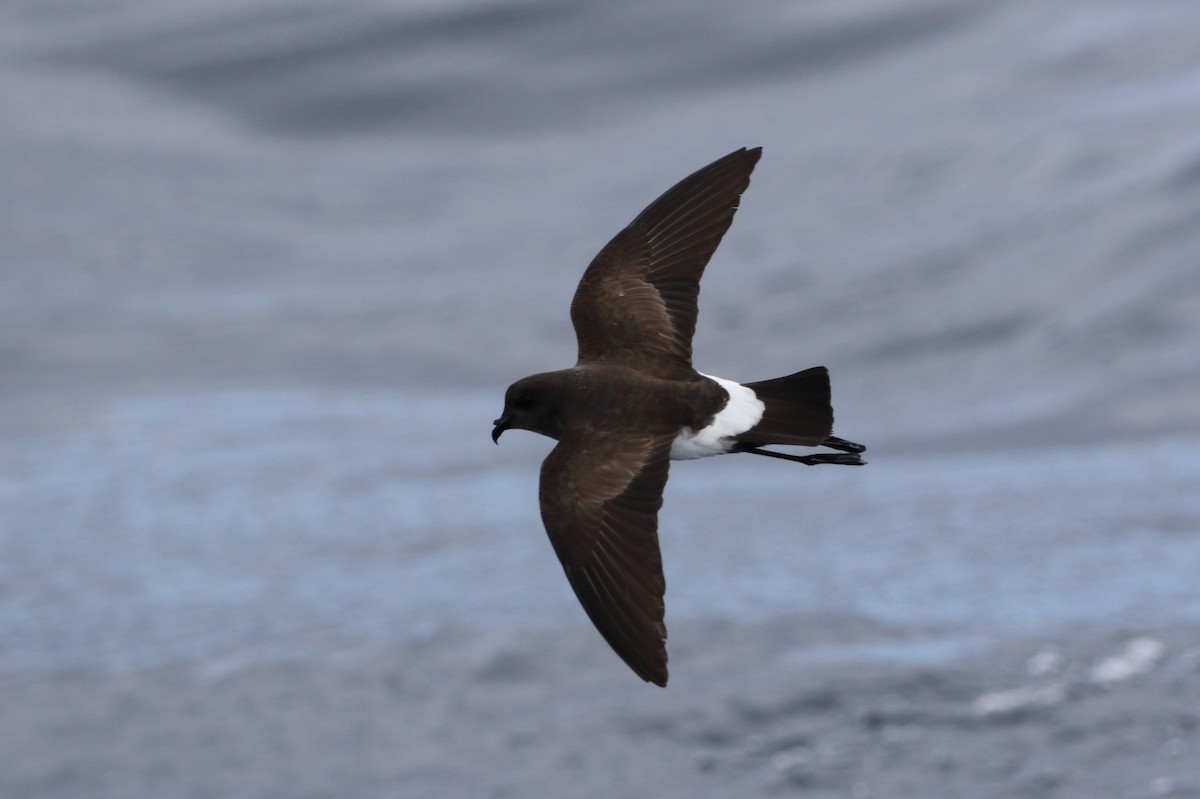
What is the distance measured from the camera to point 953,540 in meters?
114

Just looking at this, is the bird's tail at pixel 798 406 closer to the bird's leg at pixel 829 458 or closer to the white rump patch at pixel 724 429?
the white rump patch at pixel 724 429

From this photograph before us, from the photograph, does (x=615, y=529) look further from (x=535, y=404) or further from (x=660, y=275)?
(x=660, y=275)

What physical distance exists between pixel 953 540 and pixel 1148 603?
1398cm

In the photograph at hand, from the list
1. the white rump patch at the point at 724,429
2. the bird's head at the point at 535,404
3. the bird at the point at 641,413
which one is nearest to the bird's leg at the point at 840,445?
the bird at the point at 641,413

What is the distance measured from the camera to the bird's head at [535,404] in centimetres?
823

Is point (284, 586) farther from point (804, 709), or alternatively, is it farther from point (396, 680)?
point (804, 709)

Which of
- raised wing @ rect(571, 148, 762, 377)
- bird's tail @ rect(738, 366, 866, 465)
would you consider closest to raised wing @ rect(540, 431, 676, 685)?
bird's tail @ rect(738, 366, 866, 465)

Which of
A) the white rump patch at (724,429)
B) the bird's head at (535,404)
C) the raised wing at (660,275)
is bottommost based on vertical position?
the white rump patch at (724,429)

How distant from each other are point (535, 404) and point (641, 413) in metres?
0.48

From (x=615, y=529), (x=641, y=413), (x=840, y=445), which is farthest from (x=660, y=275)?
(x=615, y=529)

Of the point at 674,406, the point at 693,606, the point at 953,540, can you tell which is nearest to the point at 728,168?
the point at 674,406

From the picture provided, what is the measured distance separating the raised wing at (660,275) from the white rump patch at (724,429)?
661 millimetres

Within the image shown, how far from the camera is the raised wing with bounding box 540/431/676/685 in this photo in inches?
280

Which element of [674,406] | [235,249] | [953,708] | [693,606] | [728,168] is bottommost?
[953,708]
